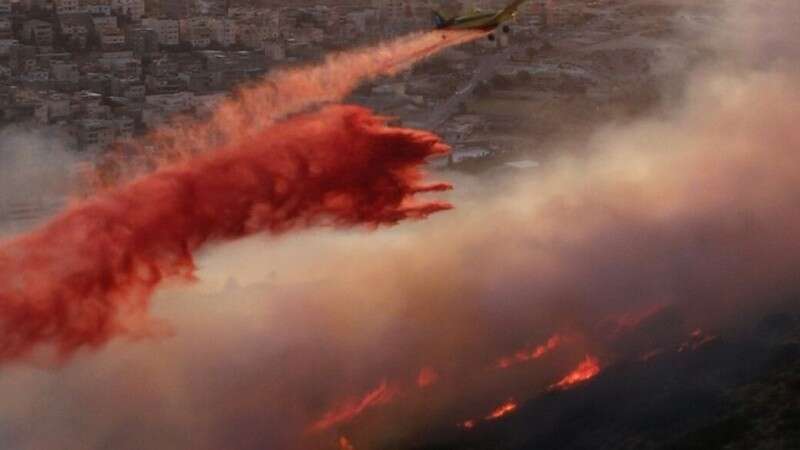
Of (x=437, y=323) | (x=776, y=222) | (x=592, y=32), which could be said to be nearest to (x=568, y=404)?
(x=437, y=323)

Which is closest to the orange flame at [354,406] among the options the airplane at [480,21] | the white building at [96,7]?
the airplane at [480,21]

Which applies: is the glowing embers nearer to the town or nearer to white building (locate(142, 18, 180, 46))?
the town

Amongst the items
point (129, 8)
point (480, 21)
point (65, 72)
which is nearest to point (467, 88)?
point (65, 72)

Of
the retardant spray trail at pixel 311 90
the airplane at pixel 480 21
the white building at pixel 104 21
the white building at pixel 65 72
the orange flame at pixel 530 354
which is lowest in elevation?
the orange flame at pixel 530 354

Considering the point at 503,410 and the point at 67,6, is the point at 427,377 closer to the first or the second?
the point at 503,410

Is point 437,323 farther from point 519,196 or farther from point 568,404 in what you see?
point 519,196

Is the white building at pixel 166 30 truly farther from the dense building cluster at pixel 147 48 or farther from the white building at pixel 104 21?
the white building at pixel 104 21
